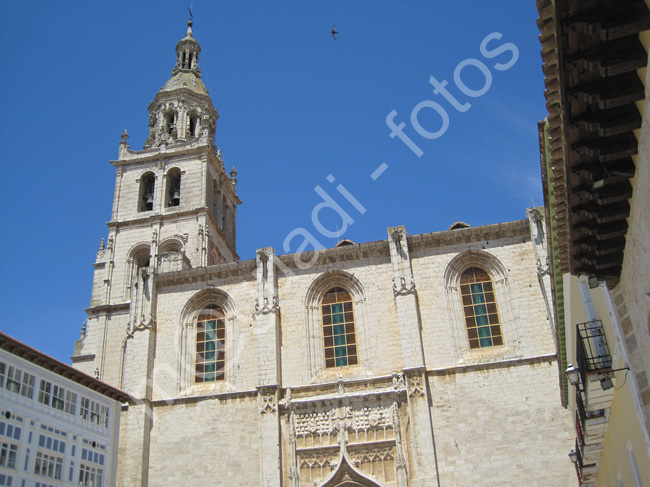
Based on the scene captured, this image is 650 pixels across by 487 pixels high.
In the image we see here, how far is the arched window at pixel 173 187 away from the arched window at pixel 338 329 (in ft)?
57.3

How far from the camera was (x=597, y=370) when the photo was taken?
374 inches

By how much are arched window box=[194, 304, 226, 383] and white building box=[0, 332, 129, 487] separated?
3787 mm

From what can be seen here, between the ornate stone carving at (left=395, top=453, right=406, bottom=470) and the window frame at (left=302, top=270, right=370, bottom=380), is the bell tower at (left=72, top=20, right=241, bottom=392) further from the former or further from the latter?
the ornate stone carving at (left=395, top=453, right=406, bottom=470)

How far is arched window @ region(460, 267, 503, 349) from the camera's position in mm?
21250

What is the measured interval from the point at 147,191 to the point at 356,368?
72.3ft

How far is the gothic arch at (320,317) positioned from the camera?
2164cm

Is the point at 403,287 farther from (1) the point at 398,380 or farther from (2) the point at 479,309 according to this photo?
(1) the point at 398,380

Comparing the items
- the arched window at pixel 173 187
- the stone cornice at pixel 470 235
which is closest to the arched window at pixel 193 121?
the arched window at pixel 173 187

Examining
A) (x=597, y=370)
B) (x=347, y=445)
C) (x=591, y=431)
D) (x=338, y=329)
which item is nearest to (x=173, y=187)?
(x=338, y=329)

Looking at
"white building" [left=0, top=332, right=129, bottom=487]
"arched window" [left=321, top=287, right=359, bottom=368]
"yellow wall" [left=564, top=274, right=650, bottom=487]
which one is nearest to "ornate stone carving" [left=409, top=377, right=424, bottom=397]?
"arched window" [left=321, top=287, right=359, bottom=368]

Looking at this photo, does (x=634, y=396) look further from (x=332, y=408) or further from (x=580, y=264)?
(x=332, y=408)

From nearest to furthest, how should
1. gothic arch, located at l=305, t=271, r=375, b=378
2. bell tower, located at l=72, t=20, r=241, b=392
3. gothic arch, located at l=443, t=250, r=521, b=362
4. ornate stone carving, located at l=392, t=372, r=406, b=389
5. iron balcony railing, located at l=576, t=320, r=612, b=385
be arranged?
iron balcony railing, located at l=576, t=320, r=612, b=385, ornate stone carving, located at l=392, t=372, r=406, b=389, gothic arch, located at l=443, t=250, r=521, b=362, gothic arch, located at l=305, t=271, r=375, b=378, bell tower, located at l=72, t=20, r=241, b=392

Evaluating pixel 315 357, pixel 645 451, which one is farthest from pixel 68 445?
pixel 645 451

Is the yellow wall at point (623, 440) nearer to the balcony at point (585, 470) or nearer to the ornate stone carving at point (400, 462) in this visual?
the balcony at point (585, 470)
